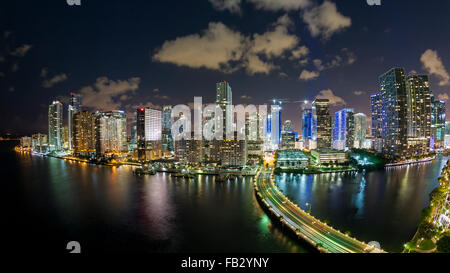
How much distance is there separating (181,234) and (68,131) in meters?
35.9

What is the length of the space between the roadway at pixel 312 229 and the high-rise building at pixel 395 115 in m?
16.5

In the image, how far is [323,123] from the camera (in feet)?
89.0

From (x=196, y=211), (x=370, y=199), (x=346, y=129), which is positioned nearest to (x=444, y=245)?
(x=370, y=199)

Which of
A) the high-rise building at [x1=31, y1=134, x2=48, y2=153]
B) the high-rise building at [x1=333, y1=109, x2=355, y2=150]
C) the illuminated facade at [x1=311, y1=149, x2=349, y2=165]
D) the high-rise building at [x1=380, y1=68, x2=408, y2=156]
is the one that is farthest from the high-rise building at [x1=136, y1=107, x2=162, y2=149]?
the high-rise building at [x1=333, y1=109, x2=355, y2=150]

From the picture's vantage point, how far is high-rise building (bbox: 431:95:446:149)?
2675 centimetres

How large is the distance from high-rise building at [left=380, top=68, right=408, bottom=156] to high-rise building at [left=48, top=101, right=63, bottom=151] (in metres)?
41.1

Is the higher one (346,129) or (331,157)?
(346,129)

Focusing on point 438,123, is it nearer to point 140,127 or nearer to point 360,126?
point 360,126

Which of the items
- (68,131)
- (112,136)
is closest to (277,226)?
(112,136)

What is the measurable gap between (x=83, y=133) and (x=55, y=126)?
9100 mm

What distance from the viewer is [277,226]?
6.56 metres

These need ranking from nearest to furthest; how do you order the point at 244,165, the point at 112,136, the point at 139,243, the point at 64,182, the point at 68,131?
the point at 139,243 < the point at 64,182 < the point at 244,165 < the point at 112,136 < the point at 68,131

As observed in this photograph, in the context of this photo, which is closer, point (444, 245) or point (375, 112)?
point (444, 245)
